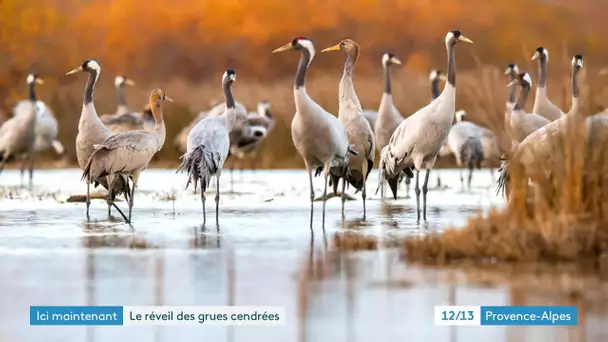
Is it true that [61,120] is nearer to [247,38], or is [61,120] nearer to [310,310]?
[247,38]

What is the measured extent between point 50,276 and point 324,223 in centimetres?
288

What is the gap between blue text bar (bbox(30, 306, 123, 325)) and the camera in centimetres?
590

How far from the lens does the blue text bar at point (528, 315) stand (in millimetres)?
5715

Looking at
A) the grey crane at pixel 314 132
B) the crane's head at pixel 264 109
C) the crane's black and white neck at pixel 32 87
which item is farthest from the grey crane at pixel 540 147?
the crane's head at pixel 264 109

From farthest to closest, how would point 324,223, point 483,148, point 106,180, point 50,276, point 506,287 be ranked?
1. point 483,148
2. point 106,180
3. point 324,223
4. point 50,276
5. point 506,287

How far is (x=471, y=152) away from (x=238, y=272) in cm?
664

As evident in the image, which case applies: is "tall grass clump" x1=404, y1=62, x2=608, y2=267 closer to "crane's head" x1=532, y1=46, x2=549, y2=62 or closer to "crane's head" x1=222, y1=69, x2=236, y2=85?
"crane's head" x1=222, y1=69, x2=236, y2=85

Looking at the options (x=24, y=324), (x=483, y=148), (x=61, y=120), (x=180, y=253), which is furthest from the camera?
(x=61, y=120)

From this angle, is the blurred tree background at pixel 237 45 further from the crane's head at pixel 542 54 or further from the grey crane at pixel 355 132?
the grey crane at pixel 355 132

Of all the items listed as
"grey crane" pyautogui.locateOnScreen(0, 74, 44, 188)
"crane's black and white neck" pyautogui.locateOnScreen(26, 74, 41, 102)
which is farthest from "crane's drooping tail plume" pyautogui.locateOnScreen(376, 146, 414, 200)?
"crane's black and white neck" pyautogui.locateOnScreen(26, 74, 41, 102)

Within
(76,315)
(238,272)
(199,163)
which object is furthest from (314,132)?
(76,315)

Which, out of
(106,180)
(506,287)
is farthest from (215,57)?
(506,287)

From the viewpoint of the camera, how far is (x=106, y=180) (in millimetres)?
10328

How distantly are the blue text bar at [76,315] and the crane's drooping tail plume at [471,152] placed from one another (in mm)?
7824
